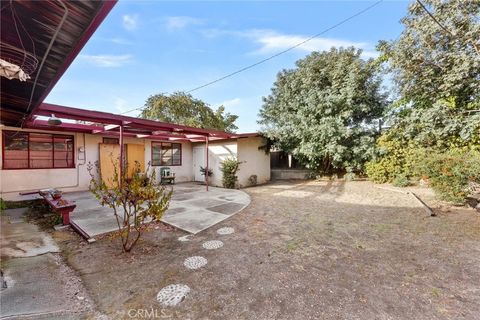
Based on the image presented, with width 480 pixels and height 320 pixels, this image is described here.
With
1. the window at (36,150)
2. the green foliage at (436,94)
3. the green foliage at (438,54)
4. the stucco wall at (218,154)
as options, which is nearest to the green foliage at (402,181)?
the green foliage at (436,94)

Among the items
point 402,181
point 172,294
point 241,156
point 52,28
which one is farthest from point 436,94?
point 52,28

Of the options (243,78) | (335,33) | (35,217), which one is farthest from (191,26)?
(35,217)

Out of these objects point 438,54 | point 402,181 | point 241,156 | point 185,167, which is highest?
point 438,54

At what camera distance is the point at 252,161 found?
11461mm

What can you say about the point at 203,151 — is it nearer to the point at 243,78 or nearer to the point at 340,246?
the point at 243,78

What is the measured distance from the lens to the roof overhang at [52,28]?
1.81 m

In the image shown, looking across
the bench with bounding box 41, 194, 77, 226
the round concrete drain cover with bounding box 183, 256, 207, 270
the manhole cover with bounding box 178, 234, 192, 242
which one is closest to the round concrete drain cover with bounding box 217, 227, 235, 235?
the manhole cover with bounding box 178, 234, 192, 242

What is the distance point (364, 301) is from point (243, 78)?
10.1 metres

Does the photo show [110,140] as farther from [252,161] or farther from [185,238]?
[185,238]

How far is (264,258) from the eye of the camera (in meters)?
3.32

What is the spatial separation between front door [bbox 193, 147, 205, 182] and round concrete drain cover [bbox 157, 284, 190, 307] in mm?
9597

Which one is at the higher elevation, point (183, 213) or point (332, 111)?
point (332, 111)

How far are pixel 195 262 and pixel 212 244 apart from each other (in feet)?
2.19

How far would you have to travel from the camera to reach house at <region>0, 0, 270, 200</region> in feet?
6.77
